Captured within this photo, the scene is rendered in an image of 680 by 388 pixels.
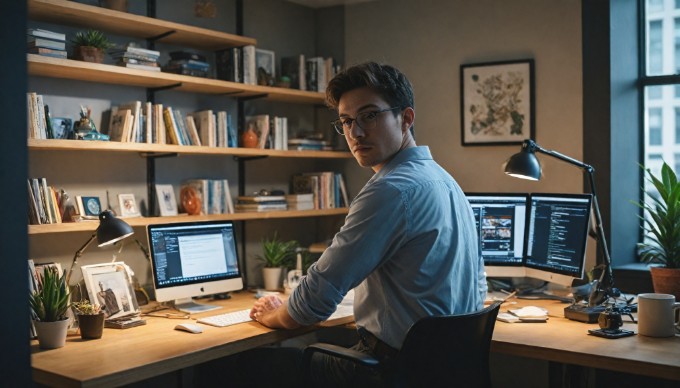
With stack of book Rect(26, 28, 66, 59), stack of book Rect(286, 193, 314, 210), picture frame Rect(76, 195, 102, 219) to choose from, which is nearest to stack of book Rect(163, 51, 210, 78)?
stack of book Rect(26, 28, 66, 59)

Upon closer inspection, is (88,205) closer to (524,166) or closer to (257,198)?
(257,198)

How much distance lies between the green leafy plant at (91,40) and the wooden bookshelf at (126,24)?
0.07 metres

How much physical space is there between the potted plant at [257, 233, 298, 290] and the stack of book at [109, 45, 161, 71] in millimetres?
1162

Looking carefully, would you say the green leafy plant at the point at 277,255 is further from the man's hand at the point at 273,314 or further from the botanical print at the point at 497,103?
the botanical print at the point at 497,103

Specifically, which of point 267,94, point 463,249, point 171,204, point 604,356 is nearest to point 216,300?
point 171,204

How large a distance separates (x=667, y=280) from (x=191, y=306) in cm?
216

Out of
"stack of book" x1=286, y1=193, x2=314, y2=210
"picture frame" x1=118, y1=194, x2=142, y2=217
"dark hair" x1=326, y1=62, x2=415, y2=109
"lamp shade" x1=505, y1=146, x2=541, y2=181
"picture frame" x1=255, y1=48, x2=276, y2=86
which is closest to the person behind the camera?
"dark hair" x1=326, y1=62, x2=415, y2=109

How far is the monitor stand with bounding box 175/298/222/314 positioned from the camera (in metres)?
3.37

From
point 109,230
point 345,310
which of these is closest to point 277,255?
point 345,310

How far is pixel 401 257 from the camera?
241 centimetres

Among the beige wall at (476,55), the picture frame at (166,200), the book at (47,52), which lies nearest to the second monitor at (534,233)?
the beige wall at (476,55)

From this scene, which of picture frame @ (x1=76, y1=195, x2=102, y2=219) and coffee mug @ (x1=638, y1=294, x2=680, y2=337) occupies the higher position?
picture frame @ (x1=76, y1=195, x2=102, y2=219)

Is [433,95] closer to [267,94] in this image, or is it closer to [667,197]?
[267,94]

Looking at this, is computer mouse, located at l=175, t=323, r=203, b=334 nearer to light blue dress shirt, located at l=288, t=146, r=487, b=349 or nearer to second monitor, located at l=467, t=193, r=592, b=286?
light blue dress shirt, located at l=288, t=146, r=487, b=349
